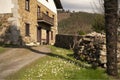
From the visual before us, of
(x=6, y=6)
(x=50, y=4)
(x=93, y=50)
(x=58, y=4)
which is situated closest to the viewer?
(x=93, y=50)

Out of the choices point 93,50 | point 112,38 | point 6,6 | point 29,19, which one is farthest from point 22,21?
point 112,38

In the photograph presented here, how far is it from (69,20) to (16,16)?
46.7 metres

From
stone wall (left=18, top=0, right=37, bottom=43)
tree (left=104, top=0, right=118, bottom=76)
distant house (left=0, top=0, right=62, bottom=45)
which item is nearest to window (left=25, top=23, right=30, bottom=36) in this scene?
distant house (left=0, top=0, right=62, bottom=45)

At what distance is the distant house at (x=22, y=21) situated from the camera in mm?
29391

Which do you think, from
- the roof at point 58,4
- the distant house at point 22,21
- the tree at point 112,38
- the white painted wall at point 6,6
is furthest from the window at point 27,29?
the tree at point 112,38

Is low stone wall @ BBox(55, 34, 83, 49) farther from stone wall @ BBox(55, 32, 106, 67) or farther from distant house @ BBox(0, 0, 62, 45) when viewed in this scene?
stone wall @ BBox(55, 32, 106, 67)

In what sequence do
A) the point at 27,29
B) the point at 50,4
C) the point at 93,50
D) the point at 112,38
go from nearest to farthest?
the point at 112,38 → the point at 93,50 → the point at 27,29 → the point at 50,4

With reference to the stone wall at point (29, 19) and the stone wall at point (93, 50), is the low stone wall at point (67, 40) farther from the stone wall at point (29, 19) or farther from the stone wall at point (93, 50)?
the stone wall at point (93, 50)

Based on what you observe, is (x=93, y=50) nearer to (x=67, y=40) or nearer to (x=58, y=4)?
(x=67, y=40)

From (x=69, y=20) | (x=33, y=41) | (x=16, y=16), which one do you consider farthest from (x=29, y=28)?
(x=69, y=20)

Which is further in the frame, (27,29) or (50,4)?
(50,4)

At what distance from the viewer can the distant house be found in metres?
29.4

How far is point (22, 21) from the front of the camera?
30469 mm

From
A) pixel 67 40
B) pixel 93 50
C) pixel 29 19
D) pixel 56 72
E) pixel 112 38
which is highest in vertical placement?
pixel 29 19
